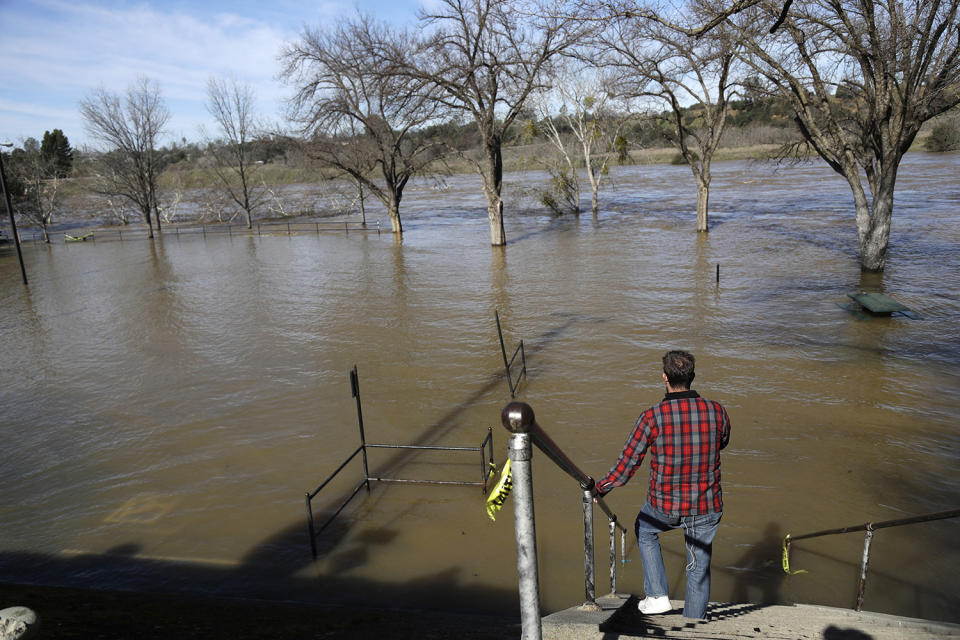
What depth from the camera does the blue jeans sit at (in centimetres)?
381

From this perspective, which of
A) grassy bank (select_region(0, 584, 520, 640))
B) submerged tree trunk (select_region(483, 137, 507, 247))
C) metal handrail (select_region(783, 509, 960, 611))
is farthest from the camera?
submerged tree trunk (select_region(483, 137, 507, 247))

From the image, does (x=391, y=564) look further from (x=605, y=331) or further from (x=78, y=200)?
(x=78, y=200)

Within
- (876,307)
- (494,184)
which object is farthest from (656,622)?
(494,184)

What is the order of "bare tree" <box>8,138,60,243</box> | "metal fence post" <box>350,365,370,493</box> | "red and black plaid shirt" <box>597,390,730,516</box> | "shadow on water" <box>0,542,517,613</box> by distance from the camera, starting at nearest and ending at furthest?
"red and black plaid shirt" <box>597,390,730,516</box> → "shadow on water" <box>0,542,517,613</box> → "metal fence post" <box>350,365,370,493</box> → "bare tree" <box>8,138,60,243</box>

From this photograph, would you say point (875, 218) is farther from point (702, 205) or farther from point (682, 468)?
point (682, 468)

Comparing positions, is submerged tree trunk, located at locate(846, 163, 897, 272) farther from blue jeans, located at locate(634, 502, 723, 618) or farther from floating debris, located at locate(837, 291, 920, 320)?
blue jeans, located at locate(634, 502, 723, 618)

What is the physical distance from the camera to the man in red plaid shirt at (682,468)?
3604 millimetres

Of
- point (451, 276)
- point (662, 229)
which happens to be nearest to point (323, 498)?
point (451, 276)

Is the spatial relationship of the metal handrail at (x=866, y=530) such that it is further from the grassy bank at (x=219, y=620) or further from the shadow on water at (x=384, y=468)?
the shadow on water at (x=384, y=468)

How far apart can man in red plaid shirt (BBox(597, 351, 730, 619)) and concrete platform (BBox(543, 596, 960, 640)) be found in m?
0.20

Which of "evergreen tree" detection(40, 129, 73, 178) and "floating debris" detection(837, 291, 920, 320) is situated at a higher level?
"evergreen tree" detection(40, 129, 73, 178)

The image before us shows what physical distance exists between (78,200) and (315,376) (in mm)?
73488

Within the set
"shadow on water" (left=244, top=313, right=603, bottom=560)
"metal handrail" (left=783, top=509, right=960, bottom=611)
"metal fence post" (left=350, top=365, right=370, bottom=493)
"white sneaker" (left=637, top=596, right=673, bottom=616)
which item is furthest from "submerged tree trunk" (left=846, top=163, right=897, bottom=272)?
"white sneaker" (left=637, top=596, right=673, bottom=616)

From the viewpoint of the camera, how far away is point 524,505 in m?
1.86
